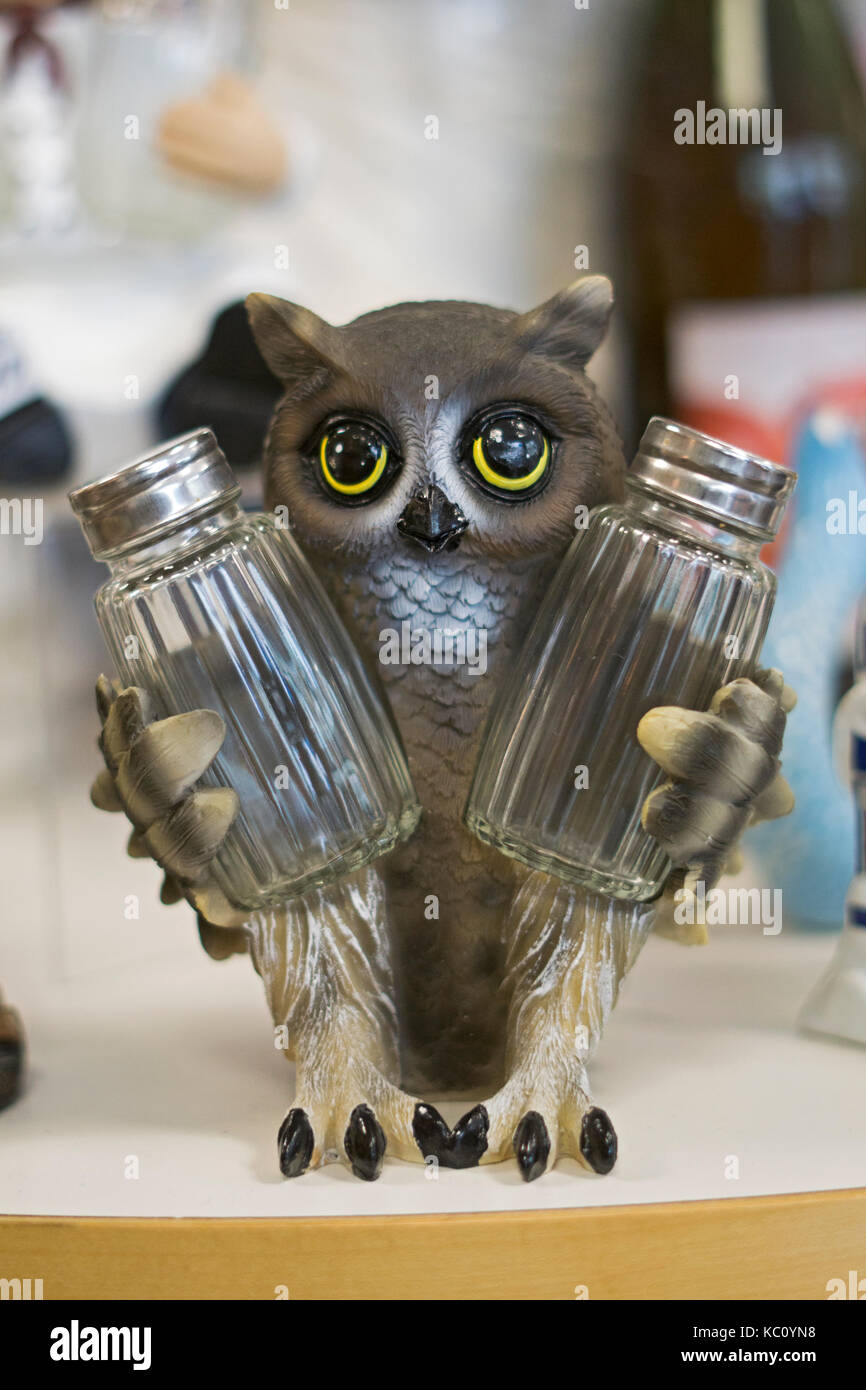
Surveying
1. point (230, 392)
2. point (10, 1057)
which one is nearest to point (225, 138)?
point (230, 392)

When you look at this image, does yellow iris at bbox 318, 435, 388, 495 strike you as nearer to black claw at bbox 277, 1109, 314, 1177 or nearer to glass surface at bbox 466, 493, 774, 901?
glass surface at bbox 466, 493, 774, 901

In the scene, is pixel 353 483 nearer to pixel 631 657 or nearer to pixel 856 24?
pixel 631 657

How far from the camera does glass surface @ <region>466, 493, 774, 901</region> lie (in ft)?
1.65

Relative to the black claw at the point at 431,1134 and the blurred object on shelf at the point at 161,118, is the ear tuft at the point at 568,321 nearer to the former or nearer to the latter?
the black claw at the point at 431,1134

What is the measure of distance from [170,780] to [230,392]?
0.42 meters

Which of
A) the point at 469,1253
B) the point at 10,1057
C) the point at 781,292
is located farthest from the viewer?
the point at 781,292

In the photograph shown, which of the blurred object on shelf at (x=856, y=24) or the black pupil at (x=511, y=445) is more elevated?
the blurred object on shelf at (x=856, y=24)

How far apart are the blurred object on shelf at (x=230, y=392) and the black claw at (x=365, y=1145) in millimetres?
467

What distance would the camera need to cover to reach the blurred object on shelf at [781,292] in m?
0.86

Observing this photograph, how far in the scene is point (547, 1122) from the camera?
19.7 inches

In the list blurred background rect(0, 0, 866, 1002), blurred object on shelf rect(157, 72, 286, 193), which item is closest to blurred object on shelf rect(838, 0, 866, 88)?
blurred background rect(0, 0, 866, 1002)

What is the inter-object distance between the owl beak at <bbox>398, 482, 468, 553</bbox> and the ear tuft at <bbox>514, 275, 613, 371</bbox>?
8 centimetres

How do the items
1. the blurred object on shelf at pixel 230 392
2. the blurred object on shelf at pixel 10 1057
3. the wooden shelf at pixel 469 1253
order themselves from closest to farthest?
the wooden shelf at pixel 469 1253 < the blurred object on shelf at pixel 10 1057 < the blurred object on shelf at pixel 230 392

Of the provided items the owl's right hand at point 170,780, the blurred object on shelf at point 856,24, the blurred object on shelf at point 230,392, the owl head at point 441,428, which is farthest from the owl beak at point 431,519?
the blurred object on shelf at point 856,24
